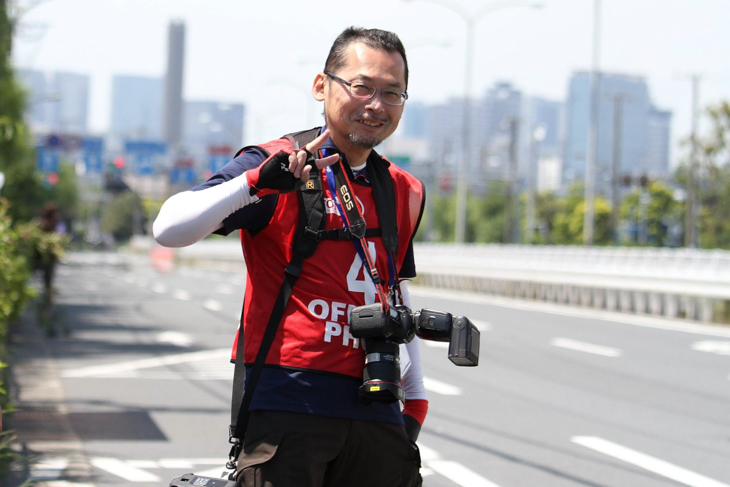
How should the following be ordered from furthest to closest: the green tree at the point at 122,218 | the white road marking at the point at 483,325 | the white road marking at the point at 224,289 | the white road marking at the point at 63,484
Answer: the green tree at the point at 122,218
the white road marking at the point at 224,289
the white road marking at the point at 483,325
the white road marking at the point at 63,484

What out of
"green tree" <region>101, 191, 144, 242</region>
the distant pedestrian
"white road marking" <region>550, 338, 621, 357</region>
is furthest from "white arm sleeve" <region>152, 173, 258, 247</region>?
"green tree" <region>101, 191, 144, 242</region>

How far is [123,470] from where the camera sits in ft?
25.2

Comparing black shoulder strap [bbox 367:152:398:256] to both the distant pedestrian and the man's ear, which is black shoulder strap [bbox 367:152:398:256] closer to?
the man's ear

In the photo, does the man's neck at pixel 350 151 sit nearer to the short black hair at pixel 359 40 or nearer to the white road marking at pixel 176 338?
the short black hair at pixel 359 40

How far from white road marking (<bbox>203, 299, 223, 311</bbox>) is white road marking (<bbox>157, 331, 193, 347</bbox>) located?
5.74 metres

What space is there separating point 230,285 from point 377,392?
33.1 meters

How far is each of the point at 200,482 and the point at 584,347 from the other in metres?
13.4

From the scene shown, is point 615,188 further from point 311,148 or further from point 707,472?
point 311,148

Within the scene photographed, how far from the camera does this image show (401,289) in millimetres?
3547

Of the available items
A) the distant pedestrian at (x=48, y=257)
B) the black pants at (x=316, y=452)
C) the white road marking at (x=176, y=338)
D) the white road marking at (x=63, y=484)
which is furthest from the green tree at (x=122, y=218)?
the black pants at (x=316, y=452)

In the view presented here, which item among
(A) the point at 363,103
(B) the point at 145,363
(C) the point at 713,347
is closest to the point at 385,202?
(A) the point at 363,103

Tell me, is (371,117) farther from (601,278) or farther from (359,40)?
(601,278)

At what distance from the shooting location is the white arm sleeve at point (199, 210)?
3.02 meters

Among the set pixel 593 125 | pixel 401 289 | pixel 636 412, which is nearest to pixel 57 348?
pixel 636 412
